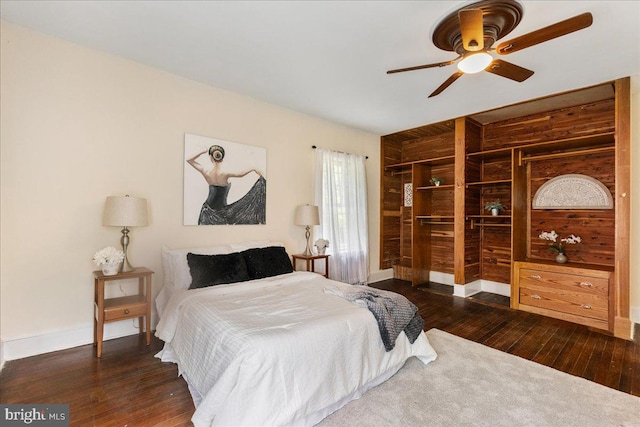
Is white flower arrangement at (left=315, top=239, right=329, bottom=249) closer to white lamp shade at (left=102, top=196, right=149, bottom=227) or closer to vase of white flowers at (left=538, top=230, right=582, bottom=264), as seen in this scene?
white lamp shade at (left=102, top=196, right=149, bottom=227)

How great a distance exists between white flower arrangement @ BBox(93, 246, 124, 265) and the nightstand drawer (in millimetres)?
383

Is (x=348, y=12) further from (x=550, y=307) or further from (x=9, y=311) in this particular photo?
(x=550, y=307)

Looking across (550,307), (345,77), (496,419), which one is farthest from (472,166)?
(496,419)

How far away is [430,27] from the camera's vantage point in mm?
2375

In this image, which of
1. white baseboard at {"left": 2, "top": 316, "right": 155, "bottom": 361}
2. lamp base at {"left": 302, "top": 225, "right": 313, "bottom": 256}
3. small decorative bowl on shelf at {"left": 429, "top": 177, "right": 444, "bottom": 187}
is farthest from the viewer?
small decorative bowl on shelf at {"left": 429, "top": 177, "right": 444, "bottom": 187}

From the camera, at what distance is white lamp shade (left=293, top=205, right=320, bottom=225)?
4.12 meters

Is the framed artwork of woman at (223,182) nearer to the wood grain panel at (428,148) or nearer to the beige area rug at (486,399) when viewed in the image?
the beige area rug at (486,399)

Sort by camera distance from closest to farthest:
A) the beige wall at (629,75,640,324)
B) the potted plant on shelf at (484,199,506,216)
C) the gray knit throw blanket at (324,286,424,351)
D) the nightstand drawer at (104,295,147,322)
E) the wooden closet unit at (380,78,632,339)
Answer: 1. the gray knit throw blanket at (324,286,424,351)
2. the nightstand drawer at (104,295,147,322)
3. the wooden closet unit at (380,78,632,339)
4. the beige wall at (629,75,640,324)
5. the potted plant on shelf at (484,199,506,216)

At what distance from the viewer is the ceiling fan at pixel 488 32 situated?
186 centimetres

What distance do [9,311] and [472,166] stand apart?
5765 mm

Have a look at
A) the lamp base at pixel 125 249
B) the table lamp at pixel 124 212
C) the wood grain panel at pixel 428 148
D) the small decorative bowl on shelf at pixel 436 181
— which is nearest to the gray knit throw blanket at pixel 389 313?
the table lamp at pixel 124 212

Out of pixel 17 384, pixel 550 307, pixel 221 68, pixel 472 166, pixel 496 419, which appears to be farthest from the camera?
pixel 472 166

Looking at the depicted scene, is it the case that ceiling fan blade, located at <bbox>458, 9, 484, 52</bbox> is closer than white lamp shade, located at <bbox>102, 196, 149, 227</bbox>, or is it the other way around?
ceiling fan blade, located at <bbox>458, 9, 484, 52</bbox>

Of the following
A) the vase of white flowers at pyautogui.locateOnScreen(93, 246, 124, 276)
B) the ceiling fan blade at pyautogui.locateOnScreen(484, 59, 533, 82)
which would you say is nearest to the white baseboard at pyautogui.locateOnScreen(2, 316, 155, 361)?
the vase of white flowers at pyautogui.locateOnScreen(93, 246, 124, 276)
